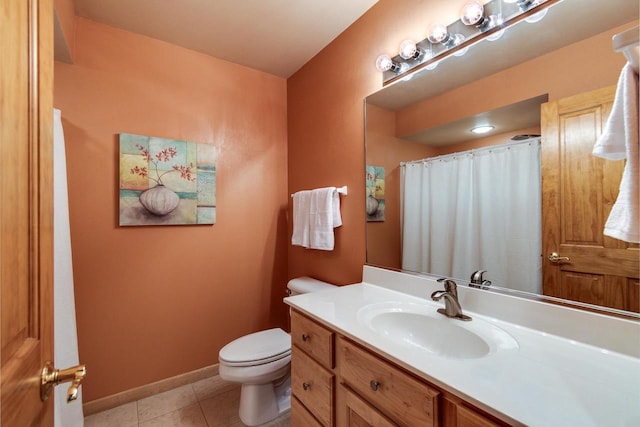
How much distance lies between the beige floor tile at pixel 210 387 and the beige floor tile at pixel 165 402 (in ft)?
0.12

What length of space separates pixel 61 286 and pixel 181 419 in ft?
3.34

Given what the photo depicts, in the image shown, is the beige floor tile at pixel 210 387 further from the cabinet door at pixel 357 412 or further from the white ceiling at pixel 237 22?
the white ceiling at pixel 237 22

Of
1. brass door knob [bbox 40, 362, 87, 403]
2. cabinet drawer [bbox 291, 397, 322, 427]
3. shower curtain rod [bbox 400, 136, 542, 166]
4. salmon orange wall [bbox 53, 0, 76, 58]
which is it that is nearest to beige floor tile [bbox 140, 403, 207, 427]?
cabinet drawer [bbox 291, 397, 322, 427]

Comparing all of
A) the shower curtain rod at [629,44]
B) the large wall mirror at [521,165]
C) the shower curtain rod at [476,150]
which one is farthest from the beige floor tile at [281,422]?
the shower curtain rod at [629,44]

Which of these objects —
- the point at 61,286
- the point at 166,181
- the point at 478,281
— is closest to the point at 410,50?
the point at 478,281

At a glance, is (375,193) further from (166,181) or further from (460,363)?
(166,181)

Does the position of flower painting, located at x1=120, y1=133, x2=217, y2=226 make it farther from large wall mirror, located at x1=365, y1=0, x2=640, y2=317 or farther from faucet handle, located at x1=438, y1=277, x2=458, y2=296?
faucet handle, located at x1=438, y1=277, x2=458, y2=296

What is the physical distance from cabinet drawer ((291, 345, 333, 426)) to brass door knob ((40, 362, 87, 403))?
0.77 metres

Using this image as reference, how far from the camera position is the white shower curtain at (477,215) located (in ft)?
3.36

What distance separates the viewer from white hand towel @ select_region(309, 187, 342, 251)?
1797 mm

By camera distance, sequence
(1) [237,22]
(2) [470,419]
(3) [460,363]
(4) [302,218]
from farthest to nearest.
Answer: (4) [302,218]
(1) [237,22]
(3) [460,363]
(2) [470,419]

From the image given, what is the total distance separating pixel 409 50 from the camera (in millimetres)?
1373

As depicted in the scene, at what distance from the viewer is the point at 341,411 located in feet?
3.26

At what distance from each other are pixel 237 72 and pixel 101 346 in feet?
6.90
